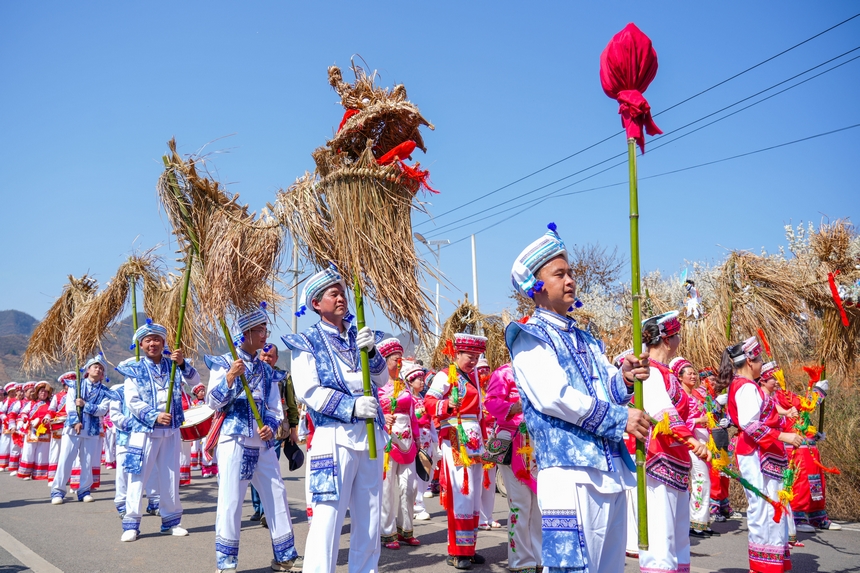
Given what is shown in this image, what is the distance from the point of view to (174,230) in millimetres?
5938

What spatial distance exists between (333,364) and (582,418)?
192 centimetres

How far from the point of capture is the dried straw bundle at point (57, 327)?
10766mm

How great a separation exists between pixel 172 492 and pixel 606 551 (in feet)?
19.8

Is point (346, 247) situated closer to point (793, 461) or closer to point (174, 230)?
point (174, 230)

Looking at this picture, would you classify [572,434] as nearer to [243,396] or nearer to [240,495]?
[240,495]

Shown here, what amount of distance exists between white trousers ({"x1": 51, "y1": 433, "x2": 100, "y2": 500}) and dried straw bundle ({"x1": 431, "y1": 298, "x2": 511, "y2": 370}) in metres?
5.85

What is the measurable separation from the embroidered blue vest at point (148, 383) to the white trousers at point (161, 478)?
6.9 inches

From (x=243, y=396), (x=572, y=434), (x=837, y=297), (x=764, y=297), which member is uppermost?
(x=764, y=297)

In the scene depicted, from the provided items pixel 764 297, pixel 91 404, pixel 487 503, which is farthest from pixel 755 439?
pixel 91 404

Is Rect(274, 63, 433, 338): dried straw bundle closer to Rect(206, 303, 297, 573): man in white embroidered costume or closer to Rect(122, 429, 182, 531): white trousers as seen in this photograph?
Rect(206, 303, 297, 573): man in white embroidered costume

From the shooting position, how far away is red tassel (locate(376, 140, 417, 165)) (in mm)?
4797

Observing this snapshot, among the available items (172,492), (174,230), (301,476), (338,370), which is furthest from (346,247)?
(301,476)

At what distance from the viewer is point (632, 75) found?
351 centimetres

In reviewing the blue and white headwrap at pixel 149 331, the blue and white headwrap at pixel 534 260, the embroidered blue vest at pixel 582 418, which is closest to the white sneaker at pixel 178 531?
the blue and white headwrap at pixel 149 331
